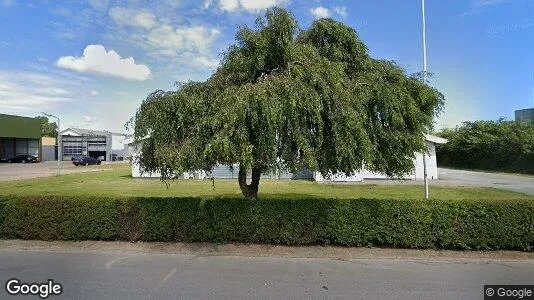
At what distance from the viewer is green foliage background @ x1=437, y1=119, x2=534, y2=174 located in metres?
31.8

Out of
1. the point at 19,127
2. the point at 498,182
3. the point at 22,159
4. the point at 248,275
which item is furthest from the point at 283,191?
the point at 22,159

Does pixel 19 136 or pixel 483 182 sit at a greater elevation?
pixel 19 136

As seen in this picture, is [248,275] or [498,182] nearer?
[248,275]

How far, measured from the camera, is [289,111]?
6.18m

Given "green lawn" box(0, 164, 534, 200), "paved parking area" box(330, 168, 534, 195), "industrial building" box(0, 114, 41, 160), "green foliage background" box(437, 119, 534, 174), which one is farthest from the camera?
"industrial building" box(0, 114, 41, 160)

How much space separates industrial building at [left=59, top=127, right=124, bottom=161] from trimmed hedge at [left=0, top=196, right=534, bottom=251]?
202 ft

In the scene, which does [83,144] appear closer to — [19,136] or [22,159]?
[22,159]

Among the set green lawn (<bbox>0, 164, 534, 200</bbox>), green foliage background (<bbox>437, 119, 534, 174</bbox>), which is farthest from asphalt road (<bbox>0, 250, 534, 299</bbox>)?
green foliage background (<bbox>437, 119, 534, 174</bbox>)

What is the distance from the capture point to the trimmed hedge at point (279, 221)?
7.07 metres

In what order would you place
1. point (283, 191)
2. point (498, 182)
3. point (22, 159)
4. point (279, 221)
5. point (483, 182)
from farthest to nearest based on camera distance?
point (22, 159) → point (498, 182) → point (483, 182) → point (283, 191) → point (279, 221)

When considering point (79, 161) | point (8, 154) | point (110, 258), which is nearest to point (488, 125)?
point (110, 258)

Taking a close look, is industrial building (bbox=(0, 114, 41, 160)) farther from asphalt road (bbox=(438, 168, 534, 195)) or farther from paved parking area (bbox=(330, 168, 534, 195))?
asphalt road (bbox=(438, 168, 534, 195))

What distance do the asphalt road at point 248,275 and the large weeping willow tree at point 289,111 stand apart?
1.76 meters

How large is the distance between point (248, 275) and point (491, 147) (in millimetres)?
37277
